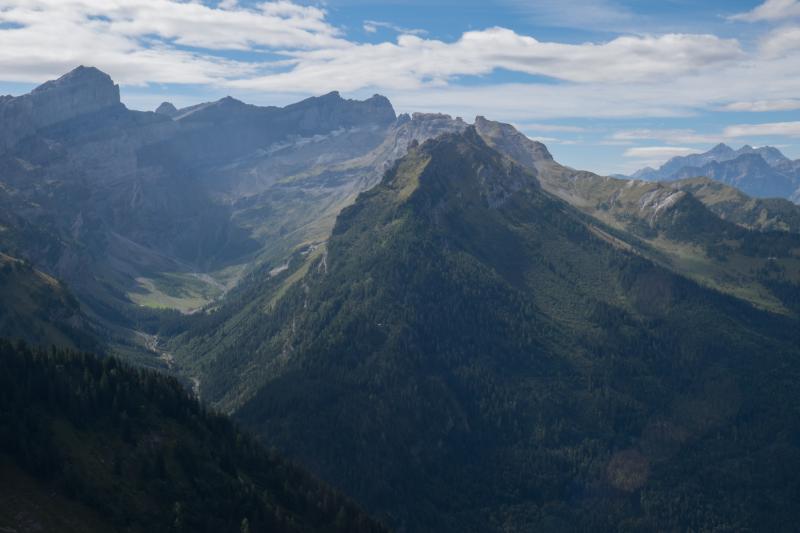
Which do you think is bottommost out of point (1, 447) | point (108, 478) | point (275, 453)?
point (275, 453)

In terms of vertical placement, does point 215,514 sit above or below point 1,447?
below

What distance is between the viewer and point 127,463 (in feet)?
392

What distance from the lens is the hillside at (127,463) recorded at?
105062 millimetres

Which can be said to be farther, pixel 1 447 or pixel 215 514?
pixel 215 514

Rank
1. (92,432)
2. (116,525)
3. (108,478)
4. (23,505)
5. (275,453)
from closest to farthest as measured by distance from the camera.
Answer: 1. (23,505)
2. (116,525)
3. (108,478)
4. (92,432)
5. (275,453)

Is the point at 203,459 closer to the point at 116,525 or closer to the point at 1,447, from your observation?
the point at 116,525

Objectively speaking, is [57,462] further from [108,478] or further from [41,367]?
[41,367]

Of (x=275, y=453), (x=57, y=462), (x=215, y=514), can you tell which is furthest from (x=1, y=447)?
(x=275, y=453)

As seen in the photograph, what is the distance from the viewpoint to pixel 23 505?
9894 centimetres

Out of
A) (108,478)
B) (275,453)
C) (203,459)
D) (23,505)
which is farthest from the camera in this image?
(275,453)

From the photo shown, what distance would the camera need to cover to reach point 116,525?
105938mm

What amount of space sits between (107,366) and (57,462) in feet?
104

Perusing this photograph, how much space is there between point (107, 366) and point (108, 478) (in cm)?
3050

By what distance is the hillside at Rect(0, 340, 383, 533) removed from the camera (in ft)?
345
